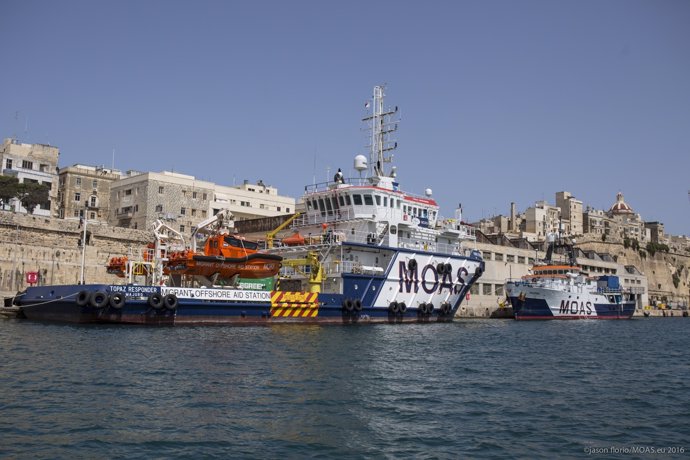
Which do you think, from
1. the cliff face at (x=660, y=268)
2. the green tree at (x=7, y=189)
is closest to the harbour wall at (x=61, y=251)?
the green tree at (x=7, y=189)

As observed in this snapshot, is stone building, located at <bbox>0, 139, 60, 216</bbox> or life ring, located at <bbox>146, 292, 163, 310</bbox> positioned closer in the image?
life ring, located at <bbox>146, 292, 163, 310</bbox>

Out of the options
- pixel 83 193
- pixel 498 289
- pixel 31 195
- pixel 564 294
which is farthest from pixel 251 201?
pixel 564 294

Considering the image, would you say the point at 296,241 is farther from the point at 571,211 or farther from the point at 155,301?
the point at 571,211

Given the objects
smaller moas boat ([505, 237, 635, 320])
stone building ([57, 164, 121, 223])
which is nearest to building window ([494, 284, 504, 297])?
smaller moas boat ([505, 237, 635, 320])

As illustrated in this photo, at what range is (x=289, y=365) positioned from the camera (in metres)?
17.2

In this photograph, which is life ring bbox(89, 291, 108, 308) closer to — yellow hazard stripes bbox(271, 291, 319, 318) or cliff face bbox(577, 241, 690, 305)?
yellow hazard stripes bbox(271, 291, 319, 318)

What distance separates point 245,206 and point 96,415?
190 ft

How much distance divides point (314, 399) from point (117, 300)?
15.1 meters

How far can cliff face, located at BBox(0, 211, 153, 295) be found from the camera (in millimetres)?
38844

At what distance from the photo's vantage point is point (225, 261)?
2966 cm

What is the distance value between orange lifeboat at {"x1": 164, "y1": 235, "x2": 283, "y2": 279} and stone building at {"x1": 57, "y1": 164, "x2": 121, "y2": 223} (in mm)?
38824

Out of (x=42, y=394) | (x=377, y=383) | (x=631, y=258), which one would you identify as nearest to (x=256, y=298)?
A: (x=377, y=383)

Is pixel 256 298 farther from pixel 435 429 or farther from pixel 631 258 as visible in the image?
pixel 631 258

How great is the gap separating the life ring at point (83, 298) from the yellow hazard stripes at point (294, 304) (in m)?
7.94
